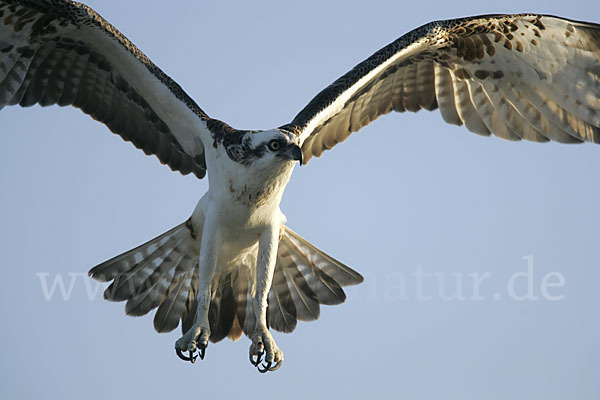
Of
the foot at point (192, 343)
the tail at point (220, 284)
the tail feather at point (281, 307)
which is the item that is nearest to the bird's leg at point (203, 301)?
the foot at point (192, 343)

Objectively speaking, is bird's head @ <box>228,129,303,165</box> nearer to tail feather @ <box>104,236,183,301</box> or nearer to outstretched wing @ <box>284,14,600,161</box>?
outstretched wing @ <box>284,14,600,161</box>

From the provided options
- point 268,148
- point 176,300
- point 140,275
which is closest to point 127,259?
point 140,275

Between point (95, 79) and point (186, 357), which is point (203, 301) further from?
point (95, 79)

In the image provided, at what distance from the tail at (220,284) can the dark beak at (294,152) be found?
1760 mm

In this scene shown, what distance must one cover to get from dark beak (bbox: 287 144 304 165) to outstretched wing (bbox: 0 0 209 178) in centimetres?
118

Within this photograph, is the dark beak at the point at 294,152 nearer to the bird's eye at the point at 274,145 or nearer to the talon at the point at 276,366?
the bird's eye at the point at 274,145

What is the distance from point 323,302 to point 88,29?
3.57 metres

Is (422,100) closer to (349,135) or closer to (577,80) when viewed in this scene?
(349,135)

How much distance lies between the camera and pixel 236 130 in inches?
318

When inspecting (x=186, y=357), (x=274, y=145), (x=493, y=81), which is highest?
(x=493, y=81)

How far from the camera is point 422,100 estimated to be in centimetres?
993

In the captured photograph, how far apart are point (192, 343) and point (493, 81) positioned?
14.0 ft

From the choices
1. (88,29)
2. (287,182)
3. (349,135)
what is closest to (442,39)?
(349,135)

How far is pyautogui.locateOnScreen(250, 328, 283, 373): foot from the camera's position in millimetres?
8211
